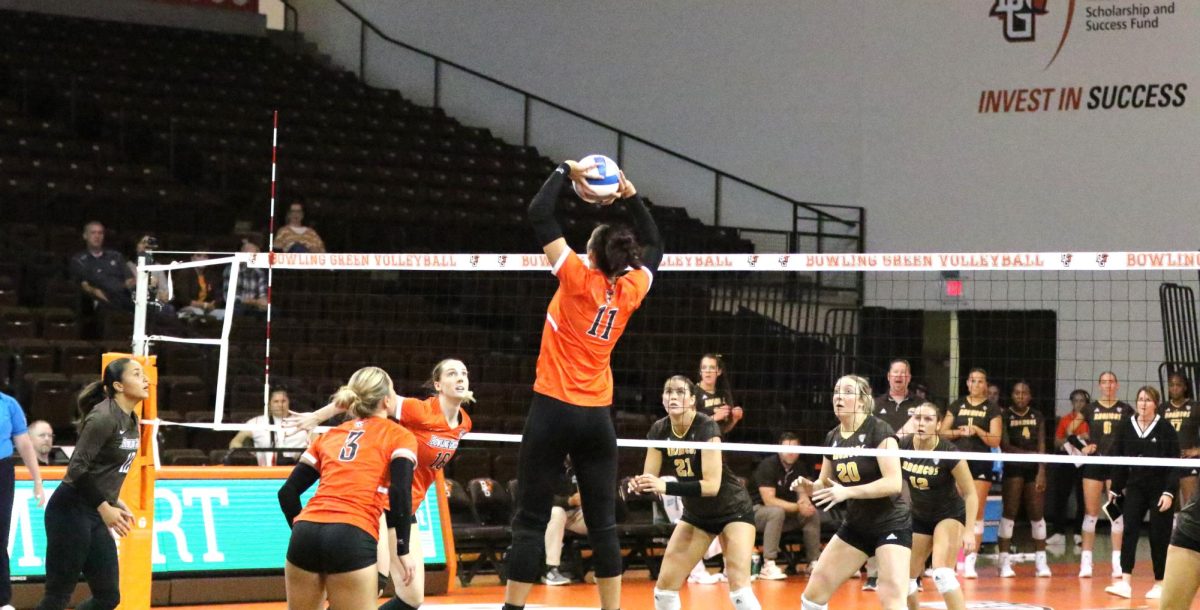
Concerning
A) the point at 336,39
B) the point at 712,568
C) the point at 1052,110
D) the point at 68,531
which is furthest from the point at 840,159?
the point at 68,531

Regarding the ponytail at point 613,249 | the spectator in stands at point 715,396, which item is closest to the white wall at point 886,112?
the spectator in stands at point 715,396

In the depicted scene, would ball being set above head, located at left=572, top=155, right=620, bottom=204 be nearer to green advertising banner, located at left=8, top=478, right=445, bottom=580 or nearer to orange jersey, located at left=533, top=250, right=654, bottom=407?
orange jersey, located at left=533, top=250, right=654, bottom=407

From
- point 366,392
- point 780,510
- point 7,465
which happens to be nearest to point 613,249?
point 366,392

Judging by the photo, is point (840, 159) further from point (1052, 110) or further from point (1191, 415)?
point (1191, 415)

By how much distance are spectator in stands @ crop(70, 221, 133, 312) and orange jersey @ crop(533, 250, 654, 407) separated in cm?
906

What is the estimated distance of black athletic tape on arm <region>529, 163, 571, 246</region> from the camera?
18.8 feet

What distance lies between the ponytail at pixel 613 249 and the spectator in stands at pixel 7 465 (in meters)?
4.24

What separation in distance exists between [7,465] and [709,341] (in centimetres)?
920

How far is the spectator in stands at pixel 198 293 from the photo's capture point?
47.0 feet

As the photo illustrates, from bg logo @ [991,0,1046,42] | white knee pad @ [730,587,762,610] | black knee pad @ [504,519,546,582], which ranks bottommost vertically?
white knee pad @ [730,587,762,610]

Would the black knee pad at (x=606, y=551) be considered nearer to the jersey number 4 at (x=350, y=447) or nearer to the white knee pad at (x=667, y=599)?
the jersey number 4 at (x=350, y=447)

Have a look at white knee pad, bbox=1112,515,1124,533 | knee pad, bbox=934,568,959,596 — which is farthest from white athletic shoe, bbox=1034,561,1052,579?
knee pad, bbox=934,568,959,596

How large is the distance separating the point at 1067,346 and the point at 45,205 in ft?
37.6

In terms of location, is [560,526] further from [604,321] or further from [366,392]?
[604,321]
